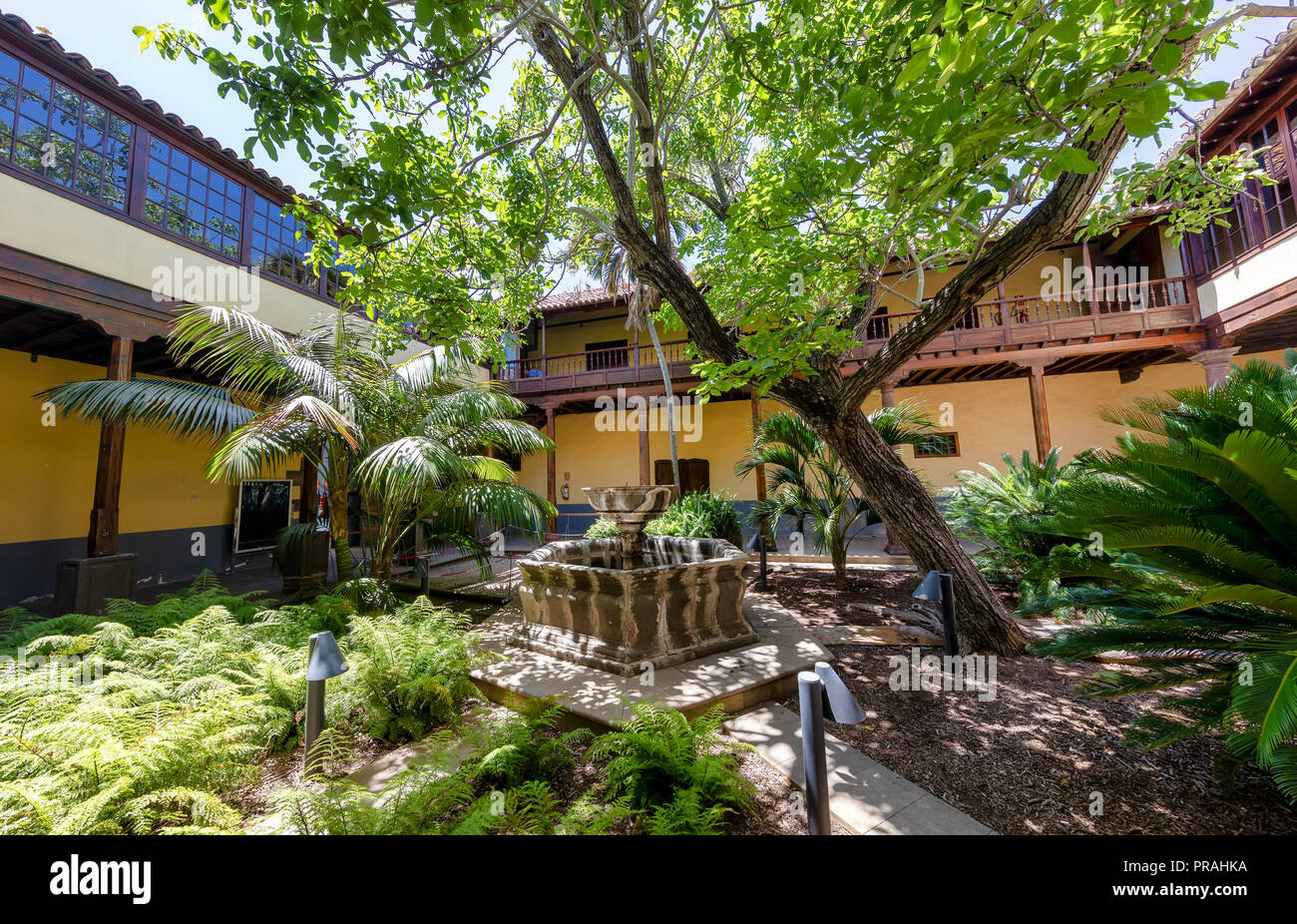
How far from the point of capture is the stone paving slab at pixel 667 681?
10.1 ft

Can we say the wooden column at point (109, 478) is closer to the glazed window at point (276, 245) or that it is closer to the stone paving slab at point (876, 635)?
the glazed window at point (276, 245)

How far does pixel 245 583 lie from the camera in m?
7.79

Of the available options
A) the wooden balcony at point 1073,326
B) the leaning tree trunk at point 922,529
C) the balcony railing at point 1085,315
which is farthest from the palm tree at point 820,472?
the balcony railing at point 1085,315

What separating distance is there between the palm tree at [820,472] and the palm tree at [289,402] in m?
3.40

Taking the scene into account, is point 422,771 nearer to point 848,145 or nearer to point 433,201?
point 433,201

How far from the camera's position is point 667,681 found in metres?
3.41

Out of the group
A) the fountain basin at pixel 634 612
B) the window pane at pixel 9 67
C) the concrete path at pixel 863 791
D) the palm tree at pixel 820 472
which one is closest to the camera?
the concrete path at pixel 863 791

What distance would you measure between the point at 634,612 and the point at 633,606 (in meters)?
0.05

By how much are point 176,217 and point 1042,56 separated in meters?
10.3

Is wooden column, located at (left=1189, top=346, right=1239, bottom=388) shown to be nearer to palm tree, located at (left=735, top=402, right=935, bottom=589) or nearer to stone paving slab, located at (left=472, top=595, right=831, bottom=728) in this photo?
palm tree, located at (left=735, top=402, right=935, bottom=589)

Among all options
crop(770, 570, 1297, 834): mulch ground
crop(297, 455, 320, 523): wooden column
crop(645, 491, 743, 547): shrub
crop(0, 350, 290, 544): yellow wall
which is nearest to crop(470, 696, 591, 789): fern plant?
crop(770, 570, 1297, 834): mulch ground

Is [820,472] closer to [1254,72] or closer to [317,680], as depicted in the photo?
→ [317,680]

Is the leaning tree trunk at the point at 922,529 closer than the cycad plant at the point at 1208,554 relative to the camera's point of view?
No
